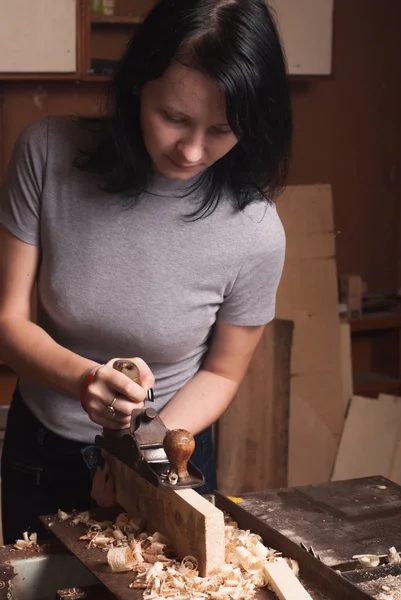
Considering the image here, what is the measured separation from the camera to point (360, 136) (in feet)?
13.2

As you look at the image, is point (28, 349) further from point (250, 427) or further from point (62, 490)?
point (250, 427)

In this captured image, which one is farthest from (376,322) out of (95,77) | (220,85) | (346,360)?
(220,85)

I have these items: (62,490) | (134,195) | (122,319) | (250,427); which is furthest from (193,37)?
(250,427)

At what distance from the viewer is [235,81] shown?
1.45 metres

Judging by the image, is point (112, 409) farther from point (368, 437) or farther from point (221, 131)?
point (368, 437)

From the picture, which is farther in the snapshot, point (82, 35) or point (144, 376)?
point (82, 35)

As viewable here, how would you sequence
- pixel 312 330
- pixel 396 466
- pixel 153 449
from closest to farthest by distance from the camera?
1. pixel 153 449
2. pixel 396 466
3. pixel 312 330

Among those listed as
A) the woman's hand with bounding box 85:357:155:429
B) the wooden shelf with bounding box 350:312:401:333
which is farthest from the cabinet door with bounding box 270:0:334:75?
the woman's hand with bounding box 85:357:155:429

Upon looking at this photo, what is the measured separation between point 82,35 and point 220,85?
202cm

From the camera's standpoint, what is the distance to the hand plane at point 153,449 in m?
1.35

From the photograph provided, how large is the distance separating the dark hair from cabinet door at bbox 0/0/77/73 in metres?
1.66

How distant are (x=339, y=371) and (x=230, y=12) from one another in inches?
80.2

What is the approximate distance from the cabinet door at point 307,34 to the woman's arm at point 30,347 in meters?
2.24

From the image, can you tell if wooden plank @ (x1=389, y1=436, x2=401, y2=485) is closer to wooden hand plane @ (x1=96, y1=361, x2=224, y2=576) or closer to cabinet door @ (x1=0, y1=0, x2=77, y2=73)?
wooden hand plane @ (x1=96, y1=361, x2=224, y2=576)
